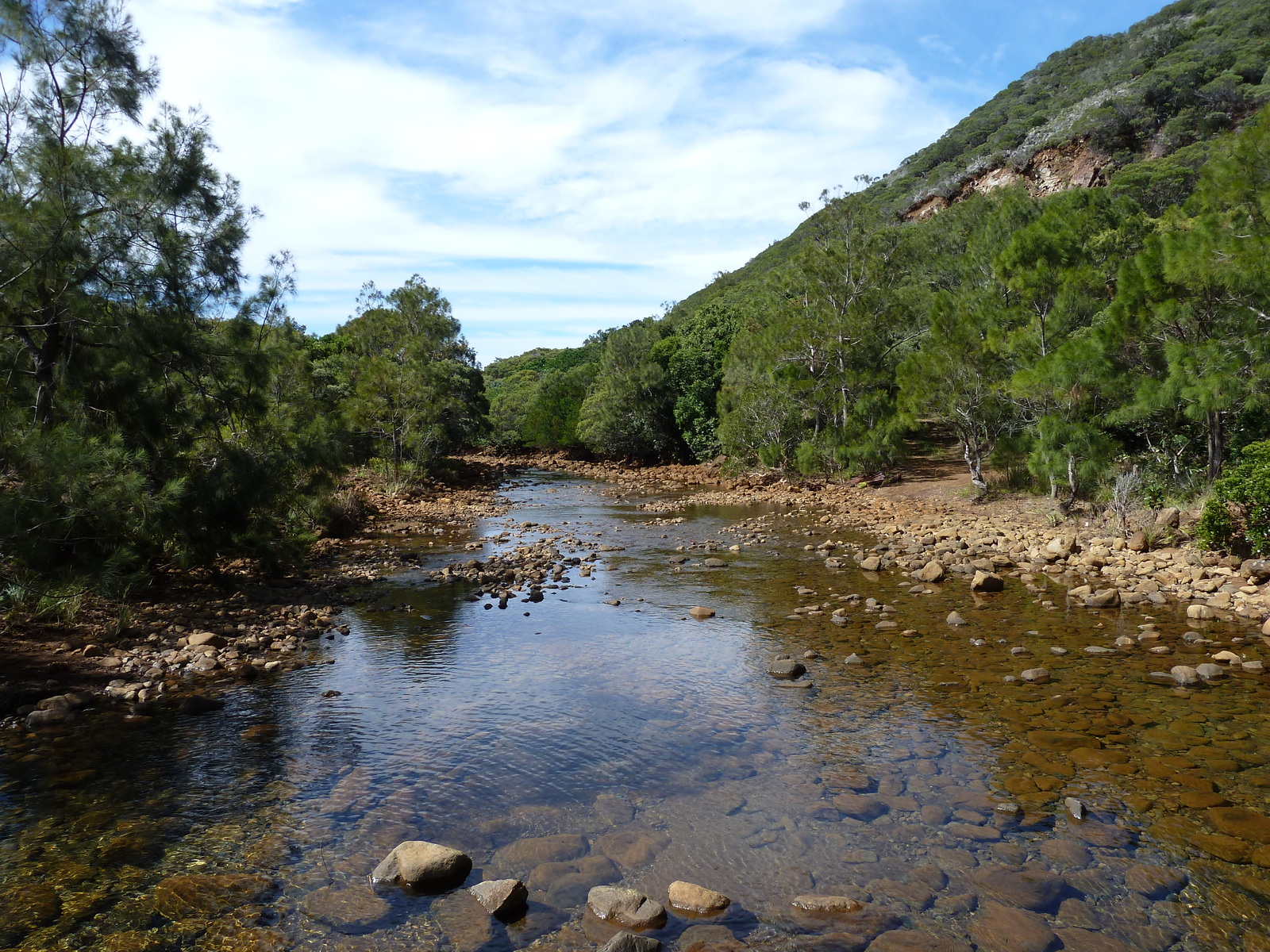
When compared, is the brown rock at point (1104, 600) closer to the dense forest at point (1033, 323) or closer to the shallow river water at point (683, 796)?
the shallow river water at point (683, 796)

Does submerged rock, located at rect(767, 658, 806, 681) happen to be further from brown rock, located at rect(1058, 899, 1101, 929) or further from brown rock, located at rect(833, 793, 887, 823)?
brown rock, located at rect(1058, 899, 1101, 929)

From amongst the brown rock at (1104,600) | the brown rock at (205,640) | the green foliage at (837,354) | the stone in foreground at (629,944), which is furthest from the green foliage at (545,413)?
the stone in foreground at (629,944)

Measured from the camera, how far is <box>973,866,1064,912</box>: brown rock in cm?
563

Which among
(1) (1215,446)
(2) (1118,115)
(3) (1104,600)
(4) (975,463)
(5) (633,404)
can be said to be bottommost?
(3) (1104,600)

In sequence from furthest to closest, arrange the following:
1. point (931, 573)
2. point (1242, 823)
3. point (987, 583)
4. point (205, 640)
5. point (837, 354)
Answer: point (837, 354) → point (931, 573) → point (987, 583) → point (205, 640) → point (1242, 823)

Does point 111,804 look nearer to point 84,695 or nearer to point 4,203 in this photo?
point 84,695

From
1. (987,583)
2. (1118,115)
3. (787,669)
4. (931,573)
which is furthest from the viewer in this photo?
(1118,115)

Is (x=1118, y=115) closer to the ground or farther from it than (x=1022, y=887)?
farther from it

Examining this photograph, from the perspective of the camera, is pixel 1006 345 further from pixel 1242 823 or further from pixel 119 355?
pixel 119 355

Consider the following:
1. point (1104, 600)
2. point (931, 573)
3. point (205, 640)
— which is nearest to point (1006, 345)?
point (931, 573)

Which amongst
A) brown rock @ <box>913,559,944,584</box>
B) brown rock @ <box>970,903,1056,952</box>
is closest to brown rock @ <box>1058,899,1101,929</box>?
brown rock @ <box>970,903,1056,952</box>

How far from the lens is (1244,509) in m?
14.4

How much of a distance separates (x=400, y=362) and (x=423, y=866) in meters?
36.3

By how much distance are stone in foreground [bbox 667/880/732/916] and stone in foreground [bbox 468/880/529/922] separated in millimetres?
1126
